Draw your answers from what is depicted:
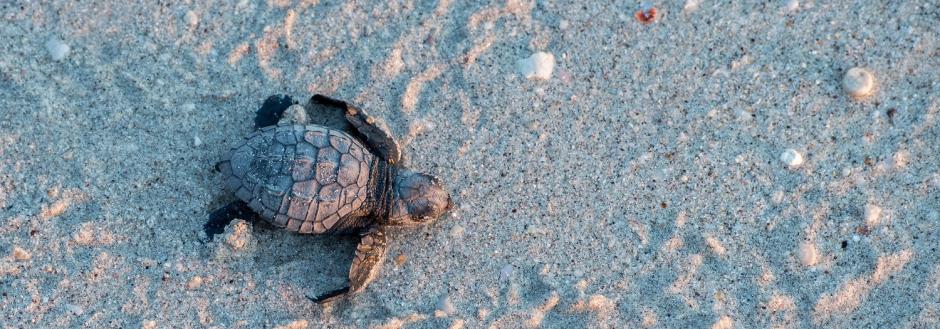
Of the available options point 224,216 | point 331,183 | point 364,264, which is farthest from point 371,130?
point 224,216

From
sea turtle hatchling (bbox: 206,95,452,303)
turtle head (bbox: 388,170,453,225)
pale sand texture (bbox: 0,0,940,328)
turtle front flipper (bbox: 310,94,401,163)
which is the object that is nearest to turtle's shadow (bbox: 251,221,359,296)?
pale sand texture (bbox: 0,0,940,328)

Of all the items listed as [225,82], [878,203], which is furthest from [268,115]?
[878,203]

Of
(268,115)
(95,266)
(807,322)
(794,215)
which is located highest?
(268,115)

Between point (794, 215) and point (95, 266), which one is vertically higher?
point (95, 266)

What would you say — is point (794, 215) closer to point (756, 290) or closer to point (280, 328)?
point (756, 290)

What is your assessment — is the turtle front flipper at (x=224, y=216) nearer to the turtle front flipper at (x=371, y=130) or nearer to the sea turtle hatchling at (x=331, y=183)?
the sea turtle hatchling at (x=331, y=183)

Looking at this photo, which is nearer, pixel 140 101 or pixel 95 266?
pixel 95 266

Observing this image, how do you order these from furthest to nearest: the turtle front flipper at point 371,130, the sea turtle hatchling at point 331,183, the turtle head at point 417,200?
the turtle front flipper at point 371,130 < the turtle head at point 417,200 < the sea turtle hatchling at point 331,183

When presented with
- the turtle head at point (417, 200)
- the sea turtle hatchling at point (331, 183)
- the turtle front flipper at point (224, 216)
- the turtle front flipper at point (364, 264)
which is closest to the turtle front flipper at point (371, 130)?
the sea turtle hatchling at point (331, 183)
